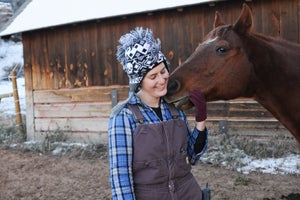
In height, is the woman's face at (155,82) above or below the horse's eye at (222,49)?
below

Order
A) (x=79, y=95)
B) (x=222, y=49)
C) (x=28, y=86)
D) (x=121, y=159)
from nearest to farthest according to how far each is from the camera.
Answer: (x=121, y=159) < (x=222, y=49) < (x=79, y=95) < (x=28, y=86)

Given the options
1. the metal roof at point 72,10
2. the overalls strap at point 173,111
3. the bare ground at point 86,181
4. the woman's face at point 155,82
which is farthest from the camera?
the metal roof at point 72,10

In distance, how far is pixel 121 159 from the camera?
1.71 meters

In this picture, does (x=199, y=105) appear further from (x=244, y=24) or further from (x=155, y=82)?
(x=244, y=24)

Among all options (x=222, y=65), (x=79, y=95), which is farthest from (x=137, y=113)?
(x=79, y=95)

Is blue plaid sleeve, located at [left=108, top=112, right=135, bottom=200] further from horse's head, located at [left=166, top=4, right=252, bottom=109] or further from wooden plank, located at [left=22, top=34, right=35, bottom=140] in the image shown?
wooden plank, located at [left=22, top=34, right=35, bottom=140]

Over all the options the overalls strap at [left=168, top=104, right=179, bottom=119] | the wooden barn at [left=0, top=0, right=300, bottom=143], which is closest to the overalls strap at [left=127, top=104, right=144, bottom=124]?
the overalls strap at [left=168, top=104, right=179, bottom=119]

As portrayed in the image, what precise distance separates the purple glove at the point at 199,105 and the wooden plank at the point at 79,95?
199 inches

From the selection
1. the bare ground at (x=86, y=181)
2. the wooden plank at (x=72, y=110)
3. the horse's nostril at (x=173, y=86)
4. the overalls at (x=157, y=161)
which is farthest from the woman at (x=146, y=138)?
the wooden plank at (x=72, y=110)

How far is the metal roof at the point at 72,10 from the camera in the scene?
20.8 feet

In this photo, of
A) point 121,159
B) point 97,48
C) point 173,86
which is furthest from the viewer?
point 97,48

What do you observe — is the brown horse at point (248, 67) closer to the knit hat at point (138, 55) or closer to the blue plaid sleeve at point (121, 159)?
the knit hat at point (138, 55)

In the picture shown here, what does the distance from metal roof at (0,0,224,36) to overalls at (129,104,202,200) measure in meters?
4.28

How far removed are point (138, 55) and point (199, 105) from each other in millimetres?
473
